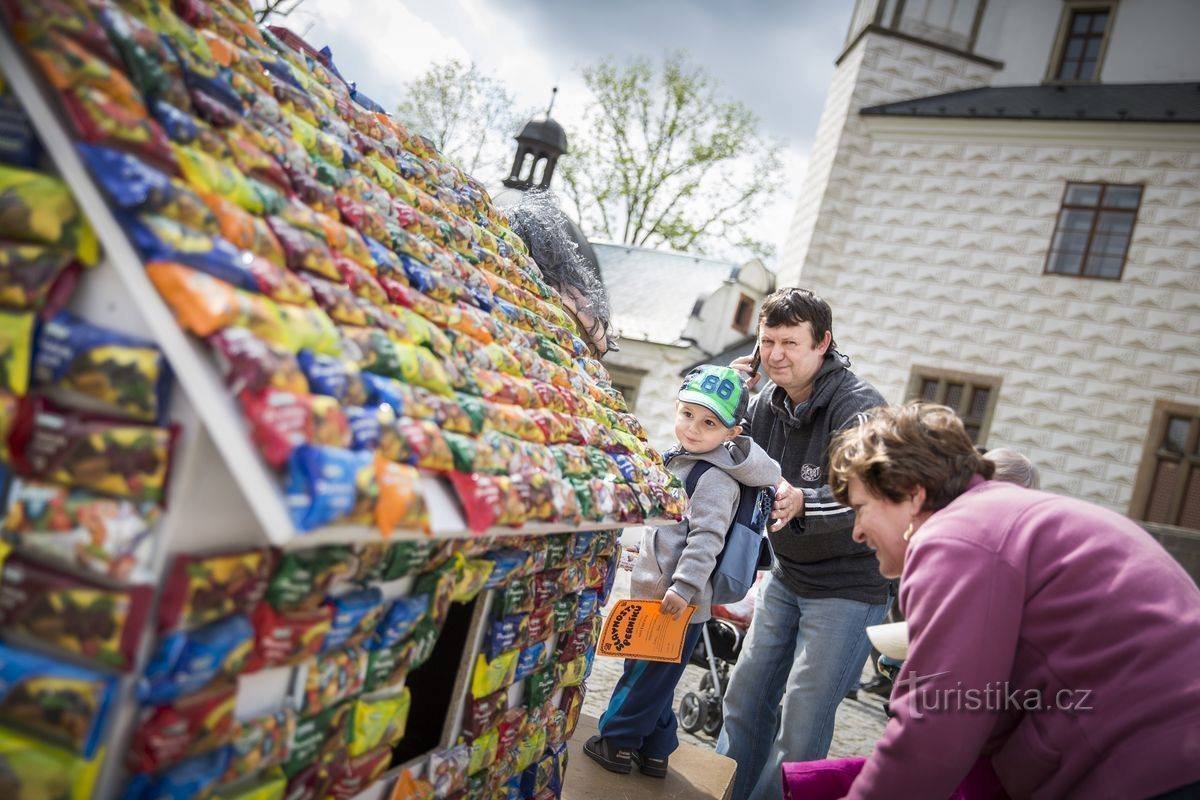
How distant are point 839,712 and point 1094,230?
36.4ft

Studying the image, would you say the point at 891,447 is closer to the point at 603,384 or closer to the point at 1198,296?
the point at 603,384

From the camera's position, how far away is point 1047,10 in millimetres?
16719

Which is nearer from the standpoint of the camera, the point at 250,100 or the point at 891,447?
the point at 250,100

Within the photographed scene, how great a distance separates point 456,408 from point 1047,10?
19080 mm

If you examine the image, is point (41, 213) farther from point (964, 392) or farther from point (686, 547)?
point (964, 392)

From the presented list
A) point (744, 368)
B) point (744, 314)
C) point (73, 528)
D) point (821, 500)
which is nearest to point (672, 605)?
point (821, 500)

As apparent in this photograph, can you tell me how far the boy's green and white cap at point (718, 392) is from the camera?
3.38 meters

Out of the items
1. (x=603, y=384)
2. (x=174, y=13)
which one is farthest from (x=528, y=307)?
(x=174, y=13)

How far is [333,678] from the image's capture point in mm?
1590

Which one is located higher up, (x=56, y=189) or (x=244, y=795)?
(x=56, y=189)

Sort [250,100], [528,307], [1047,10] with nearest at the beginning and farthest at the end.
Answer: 1. [250,100]
2. [528,307]
3. [1047,10]

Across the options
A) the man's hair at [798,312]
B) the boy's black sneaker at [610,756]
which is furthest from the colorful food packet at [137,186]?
the boy's black sneaker at [610,756]

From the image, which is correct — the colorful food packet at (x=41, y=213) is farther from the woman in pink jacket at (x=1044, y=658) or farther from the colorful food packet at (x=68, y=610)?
the woman in pink jacket at (x=1044, y=658)

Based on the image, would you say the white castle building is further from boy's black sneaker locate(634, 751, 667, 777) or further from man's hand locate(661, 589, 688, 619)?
man's hand locate(661, 589, 688, 619)
